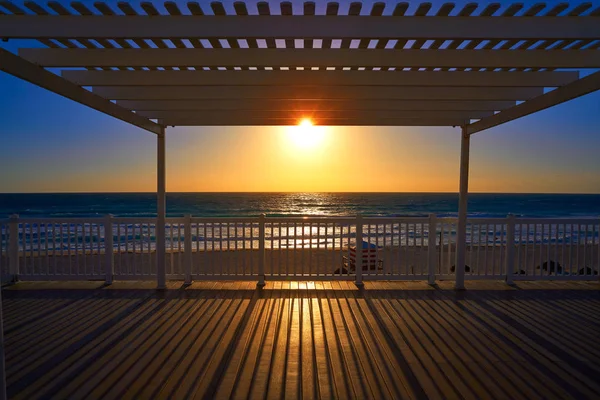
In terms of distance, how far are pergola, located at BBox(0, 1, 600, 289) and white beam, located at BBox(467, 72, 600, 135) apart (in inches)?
0.5

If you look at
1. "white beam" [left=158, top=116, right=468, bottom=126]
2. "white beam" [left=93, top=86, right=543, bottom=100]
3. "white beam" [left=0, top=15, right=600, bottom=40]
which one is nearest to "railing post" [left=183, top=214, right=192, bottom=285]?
"white beam" [left=158, top=116, right=468, bottom=126]

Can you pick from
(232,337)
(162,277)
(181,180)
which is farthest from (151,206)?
(232,337)

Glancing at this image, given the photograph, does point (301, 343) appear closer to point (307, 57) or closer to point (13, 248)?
point (307, 57)

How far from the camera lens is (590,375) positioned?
2305 millimetres

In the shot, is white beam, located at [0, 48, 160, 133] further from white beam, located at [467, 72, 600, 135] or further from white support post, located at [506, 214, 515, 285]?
white support post, located at [506, 214, 515, 285]

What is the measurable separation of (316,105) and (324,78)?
0.78m

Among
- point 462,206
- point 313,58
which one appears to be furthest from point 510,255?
point 313,58

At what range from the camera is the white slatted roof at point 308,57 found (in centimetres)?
200

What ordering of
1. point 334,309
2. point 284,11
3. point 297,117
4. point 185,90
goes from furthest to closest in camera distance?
point 297,117
point 334,309
point 185,90
point 284,11

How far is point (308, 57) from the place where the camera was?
2.55 metres

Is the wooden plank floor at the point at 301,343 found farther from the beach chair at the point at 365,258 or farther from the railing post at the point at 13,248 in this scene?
the beach chair at the point at 365,258

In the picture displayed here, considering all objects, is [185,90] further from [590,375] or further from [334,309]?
[590,375]

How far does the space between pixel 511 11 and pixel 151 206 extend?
3387 centimetres

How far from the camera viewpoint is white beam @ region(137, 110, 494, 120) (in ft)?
13.2
